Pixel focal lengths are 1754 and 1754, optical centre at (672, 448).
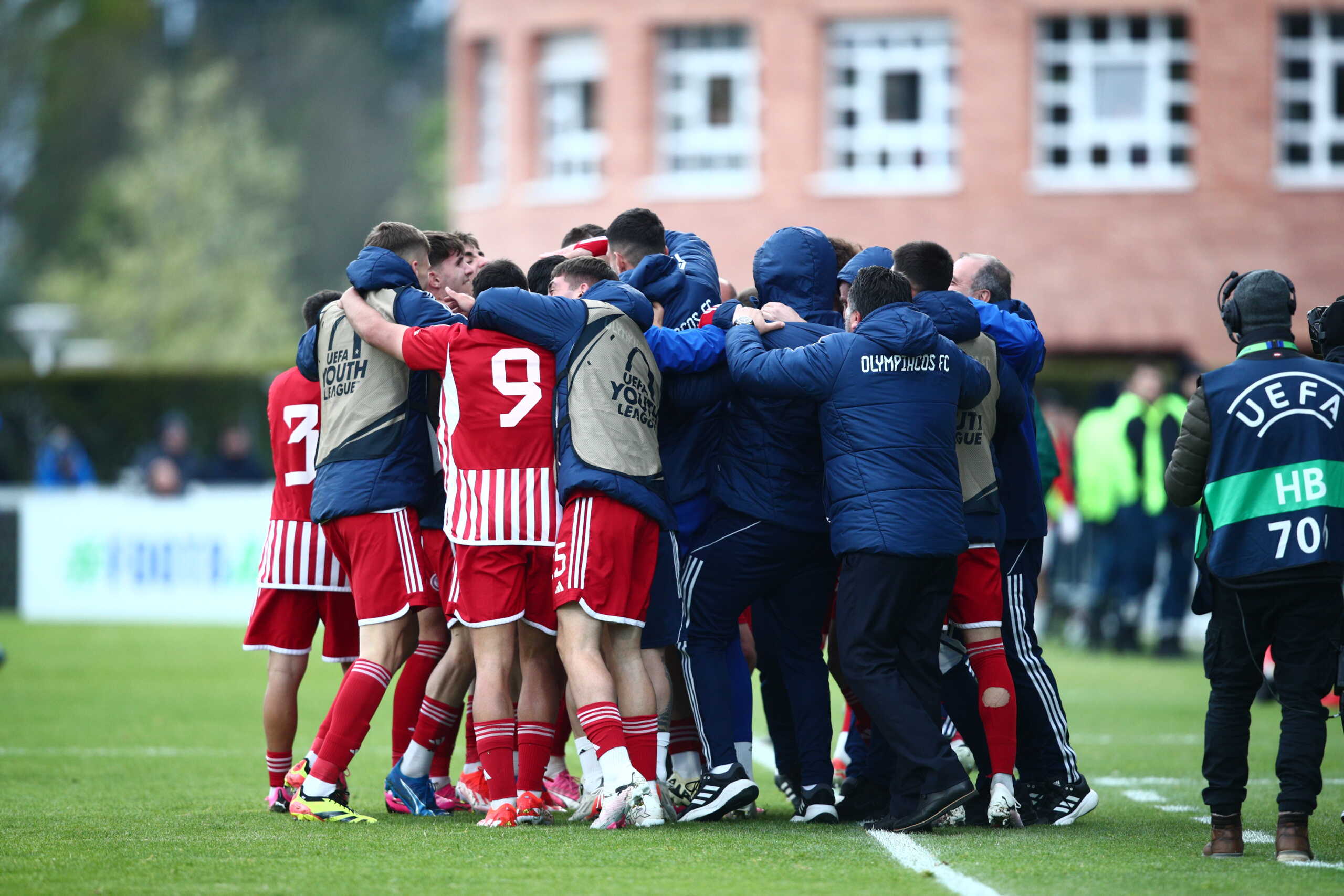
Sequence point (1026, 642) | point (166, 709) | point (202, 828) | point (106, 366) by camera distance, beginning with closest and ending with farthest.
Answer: point (202, 828) → point (1026, 642) → point (166, 709) → point (106, 366)

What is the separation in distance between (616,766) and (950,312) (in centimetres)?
233

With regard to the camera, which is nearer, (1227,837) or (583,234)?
(1227,837)

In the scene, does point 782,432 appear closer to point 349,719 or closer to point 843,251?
point 843,251

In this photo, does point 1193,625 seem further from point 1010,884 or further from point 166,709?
point 1010,884

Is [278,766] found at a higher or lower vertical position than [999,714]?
lower

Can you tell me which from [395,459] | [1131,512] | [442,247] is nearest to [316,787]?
[395,459]

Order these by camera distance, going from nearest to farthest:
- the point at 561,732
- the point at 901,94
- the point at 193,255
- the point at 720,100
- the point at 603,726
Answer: the point at 603,726
the point at 561,732
the point at 901,94
the point at 720,100
the point at 193,255

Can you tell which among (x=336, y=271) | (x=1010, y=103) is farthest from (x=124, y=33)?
(x=1010, y=103)

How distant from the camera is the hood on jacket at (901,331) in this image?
22.9ft

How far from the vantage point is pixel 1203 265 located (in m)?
29.2

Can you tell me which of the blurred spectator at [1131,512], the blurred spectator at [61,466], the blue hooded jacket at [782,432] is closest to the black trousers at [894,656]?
the blue hooded jacket at [782,432]

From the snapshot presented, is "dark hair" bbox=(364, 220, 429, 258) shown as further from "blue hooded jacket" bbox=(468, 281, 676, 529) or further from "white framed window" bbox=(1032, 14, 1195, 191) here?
"white framed window" bbox=(1032, 14, 1195, 191)

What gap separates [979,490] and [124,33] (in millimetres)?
54048

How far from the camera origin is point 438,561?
24.7 ft
